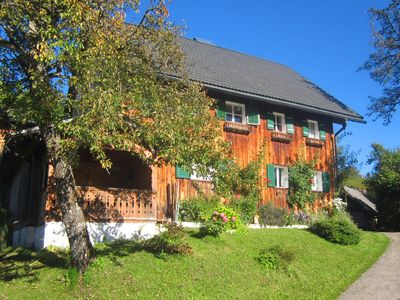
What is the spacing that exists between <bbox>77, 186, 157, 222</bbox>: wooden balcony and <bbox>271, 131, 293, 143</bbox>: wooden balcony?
7.58 metres

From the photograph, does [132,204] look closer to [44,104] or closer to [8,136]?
[8,136]

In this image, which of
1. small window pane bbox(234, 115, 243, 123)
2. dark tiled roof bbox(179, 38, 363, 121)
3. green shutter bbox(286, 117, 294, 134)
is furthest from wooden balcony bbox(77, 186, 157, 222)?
green shutter bbox(286, 117, 294, 134)

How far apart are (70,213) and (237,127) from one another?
34.3 ft

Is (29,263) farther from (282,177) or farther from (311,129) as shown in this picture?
(311,129)

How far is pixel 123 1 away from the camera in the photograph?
11320 mm

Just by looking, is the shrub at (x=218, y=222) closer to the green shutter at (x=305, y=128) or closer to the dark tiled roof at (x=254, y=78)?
the dark tiled roof at (x=254, y=78)

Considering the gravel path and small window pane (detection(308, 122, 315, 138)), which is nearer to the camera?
the gravel path

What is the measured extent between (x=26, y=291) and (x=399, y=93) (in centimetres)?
2565

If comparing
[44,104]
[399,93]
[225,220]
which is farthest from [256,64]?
[44,104]

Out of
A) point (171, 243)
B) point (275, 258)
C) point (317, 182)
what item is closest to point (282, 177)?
point (317, 182)

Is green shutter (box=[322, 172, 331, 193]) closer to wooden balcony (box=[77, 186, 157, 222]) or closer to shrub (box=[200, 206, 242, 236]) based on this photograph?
shrub (box=[200, 206, 242, 236])

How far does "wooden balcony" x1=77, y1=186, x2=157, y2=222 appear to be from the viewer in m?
15.1

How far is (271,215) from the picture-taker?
19.4 meters

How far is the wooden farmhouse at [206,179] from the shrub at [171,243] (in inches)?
87.8
